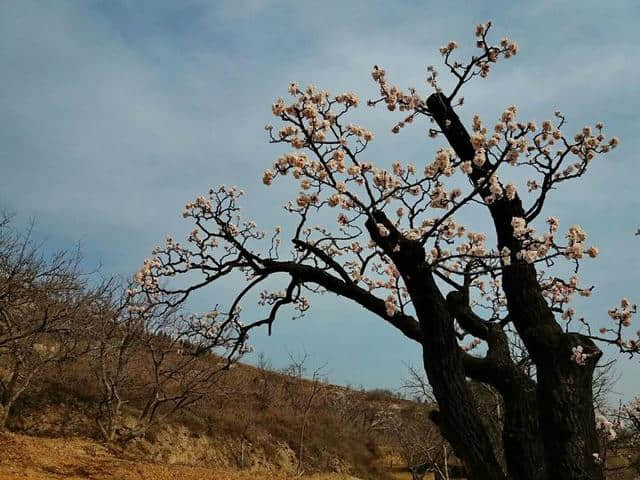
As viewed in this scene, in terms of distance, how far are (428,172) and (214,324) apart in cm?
337

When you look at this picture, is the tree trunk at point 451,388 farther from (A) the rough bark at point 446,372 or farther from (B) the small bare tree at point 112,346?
(B) the small bare tree at point 112,346

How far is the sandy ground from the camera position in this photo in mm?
9549

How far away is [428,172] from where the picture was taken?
5.07 metres

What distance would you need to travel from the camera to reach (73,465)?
1055 centimetres

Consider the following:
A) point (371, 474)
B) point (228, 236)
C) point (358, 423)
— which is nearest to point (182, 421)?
point (371, 474)

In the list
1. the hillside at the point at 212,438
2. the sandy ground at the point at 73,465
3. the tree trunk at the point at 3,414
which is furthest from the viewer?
the tree trunk at the point at 3,414

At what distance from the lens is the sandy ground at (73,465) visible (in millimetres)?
9549

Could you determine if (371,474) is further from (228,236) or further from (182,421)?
(228,236)

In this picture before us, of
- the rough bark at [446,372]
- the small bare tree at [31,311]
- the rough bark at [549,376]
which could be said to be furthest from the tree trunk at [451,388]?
the small bare tree at [31,311]

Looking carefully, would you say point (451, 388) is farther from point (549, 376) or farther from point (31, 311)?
point (31, 311)

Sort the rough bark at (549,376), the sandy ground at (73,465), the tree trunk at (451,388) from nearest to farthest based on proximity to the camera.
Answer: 1. the rough bark at (549,376)
2. the tree trunk at (451,388)
3. the sandy ground at (73,465)

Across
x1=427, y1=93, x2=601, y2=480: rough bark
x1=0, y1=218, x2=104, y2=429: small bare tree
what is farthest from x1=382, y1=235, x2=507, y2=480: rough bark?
x1=0, y1=218, x2=104, y2=429: small bare tree

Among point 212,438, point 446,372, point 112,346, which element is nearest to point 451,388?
point 446,372

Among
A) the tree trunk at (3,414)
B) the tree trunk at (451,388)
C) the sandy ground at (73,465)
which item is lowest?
the sandy ground at (73,465)
